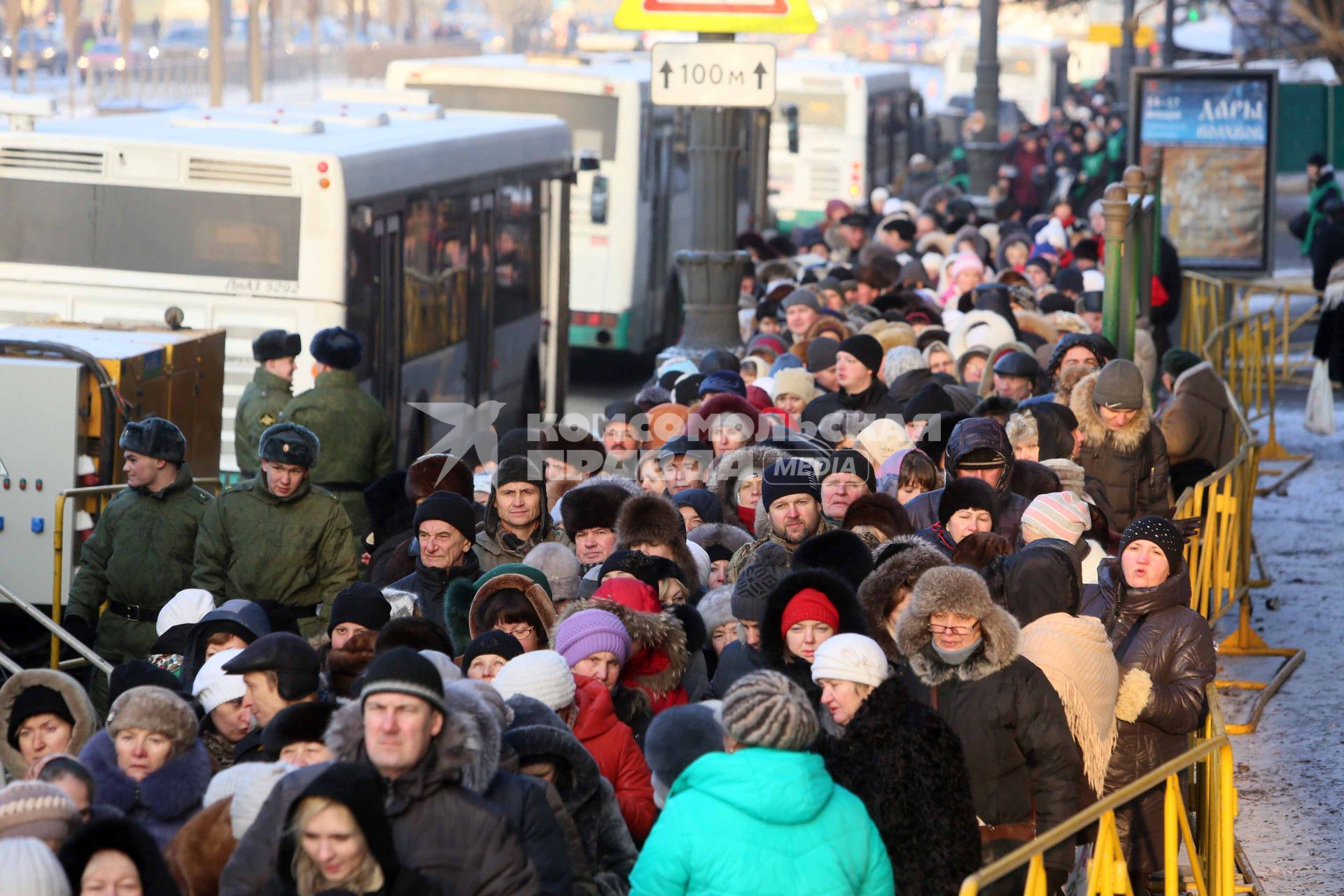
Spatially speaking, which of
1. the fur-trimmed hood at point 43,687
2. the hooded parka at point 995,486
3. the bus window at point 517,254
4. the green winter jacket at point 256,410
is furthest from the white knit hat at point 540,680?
the bus window at point 517,254

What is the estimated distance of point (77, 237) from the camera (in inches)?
470

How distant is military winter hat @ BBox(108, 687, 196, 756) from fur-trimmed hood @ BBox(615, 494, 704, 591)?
241 cm

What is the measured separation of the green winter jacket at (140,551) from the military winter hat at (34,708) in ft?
8.40

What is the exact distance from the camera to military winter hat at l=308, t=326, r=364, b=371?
10.2m

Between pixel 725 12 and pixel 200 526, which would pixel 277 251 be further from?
pixel 200 526

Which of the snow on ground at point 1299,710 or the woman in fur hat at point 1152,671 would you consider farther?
the snow on ground at point 1299,710

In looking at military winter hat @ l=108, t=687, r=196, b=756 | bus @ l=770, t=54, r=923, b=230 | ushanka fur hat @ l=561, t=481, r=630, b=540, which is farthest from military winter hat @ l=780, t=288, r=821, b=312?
bus @ l=770, t=54, r=923, b=230

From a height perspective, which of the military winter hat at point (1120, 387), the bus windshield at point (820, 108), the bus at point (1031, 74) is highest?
the bus at point (1031, 74)

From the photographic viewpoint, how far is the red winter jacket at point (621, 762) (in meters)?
5.40

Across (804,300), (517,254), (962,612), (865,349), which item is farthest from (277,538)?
(517,254)

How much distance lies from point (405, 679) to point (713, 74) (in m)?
6.92

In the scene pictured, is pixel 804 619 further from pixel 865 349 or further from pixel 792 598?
pixel 865 349

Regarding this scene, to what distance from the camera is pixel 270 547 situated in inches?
306

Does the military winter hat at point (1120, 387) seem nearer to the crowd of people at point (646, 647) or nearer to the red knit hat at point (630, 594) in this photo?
the crowd of people at point (646, 647)
